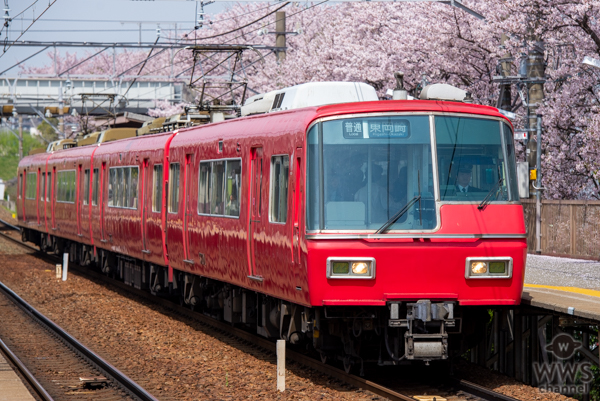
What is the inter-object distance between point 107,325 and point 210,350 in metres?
3.15

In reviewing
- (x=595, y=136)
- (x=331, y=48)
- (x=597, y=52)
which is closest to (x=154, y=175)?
(x=595, y=136)

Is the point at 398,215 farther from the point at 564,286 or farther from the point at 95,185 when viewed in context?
the point at 95,185

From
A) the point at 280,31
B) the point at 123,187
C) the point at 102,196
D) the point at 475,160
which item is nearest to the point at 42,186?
the point at 102,196

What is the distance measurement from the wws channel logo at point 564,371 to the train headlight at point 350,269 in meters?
2.33

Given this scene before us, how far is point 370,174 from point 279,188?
1393 mm

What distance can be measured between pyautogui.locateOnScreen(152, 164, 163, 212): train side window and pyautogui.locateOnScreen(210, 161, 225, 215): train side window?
314cm

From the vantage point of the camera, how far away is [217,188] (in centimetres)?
1333

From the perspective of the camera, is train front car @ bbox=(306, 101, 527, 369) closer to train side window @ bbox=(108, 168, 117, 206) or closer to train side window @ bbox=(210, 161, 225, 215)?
train side window @ bbox=(210, 161, 225, 215)

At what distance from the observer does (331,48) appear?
3634cm

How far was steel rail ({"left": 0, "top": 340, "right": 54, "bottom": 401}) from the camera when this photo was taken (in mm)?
9969

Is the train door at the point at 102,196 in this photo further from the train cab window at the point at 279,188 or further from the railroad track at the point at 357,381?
the train cab window at the point at 279,188

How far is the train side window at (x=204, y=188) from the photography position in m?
13.8

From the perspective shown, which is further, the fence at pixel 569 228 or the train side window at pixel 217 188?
the fence at pixel 569 228

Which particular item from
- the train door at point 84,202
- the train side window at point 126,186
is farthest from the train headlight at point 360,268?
the train door at point 84,202
